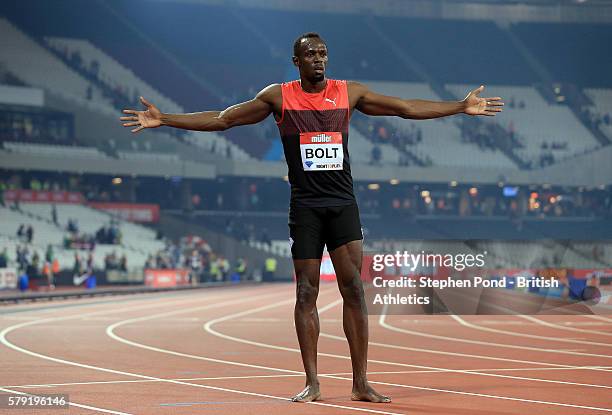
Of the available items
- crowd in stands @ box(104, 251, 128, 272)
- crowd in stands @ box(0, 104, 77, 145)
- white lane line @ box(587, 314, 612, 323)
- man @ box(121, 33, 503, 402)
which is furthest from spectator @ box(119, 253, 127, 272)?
man @ box(121, 33, 503, 402)

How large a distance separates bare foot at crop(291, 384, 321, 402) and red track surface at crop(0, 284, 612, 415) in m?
0.07

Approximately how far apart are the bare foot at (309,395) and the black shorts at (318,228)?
93cm

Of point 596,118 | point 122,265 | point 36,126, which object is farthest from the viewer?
point 596,118

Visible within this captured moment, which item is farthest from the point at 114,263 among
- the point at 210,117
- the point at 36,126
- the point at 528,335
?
the point at 210,117

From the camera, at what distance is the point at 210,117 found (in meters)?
8.16

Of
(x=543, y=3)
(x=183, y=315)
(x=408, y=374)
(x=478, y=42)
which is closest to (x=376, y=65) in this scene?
(x=478, y=42)

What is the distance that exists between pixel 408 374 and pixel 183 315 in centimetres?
1560

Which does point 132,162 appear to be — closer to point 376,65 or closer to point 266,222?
point 266,222

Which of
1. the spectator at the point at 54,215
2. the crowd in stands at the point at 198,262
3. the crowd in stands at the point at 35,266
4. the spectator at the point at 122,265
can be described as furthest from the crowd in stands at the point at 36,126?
the crowd in stands at the point at 35,266

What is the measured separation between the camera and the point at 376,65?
74062 mm

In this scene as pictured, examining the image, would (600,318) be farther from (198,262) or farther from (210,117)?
(198,262)

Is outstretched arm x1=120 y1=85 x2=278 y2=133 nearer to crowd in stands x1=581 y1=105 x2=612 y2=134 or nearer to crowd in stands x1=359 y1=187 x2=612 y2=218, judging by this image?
crowd in stands x1=359 y1=187 x2=612 y2=218

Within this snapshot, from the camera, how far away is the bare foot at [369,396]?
7754mm

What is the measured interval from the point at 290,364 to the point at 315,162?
14.9 feet
